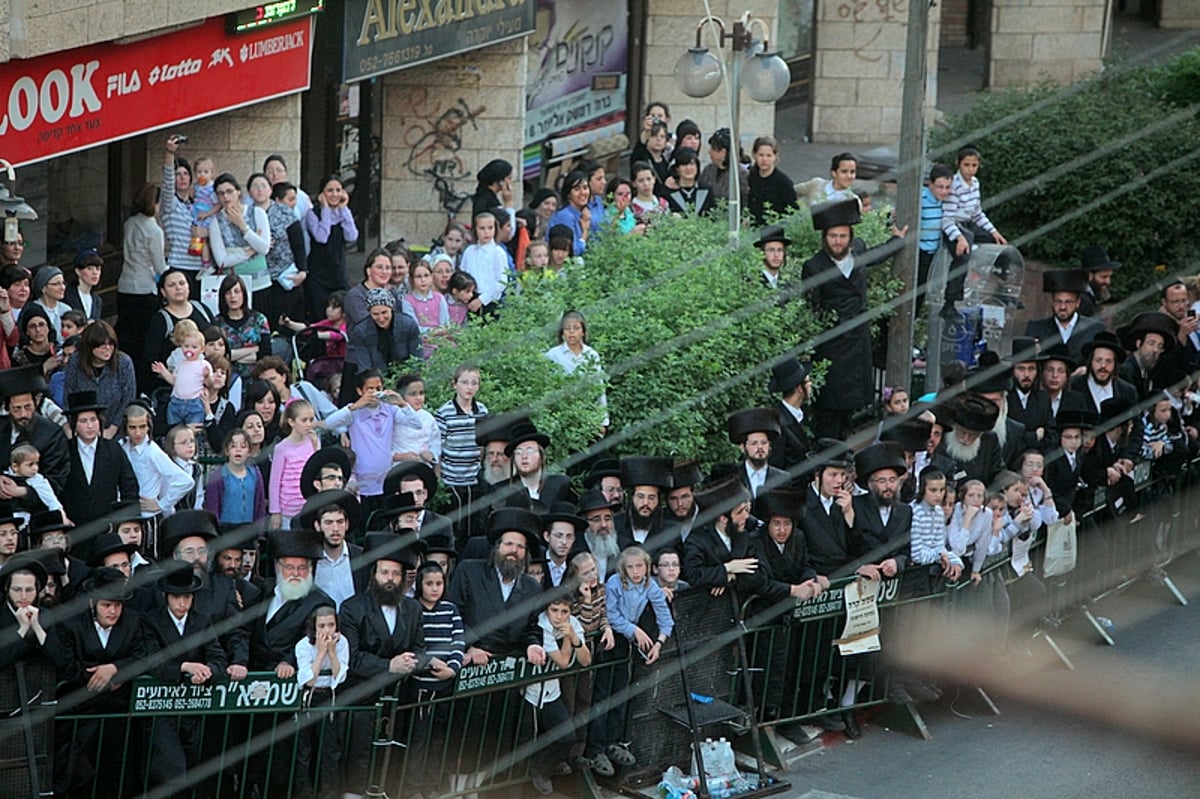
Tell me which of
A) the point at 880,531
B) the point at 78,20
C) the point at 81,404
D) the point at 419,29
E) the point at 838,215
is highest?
the point at 78,20

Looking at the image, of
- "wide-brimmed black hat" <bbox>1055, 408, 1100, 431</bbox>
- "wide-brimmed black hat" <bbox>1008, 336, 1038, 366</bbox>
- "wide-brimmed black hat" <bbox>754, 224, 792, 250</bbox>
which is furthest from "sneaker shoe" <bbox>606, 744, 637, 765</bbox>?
"wide-brimmed black hat" <bbox>754, 224, 792, 250</bbox>

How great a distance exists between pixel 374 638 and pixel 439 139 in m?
12.4

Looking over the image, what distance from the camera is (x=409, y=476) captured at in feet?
43.9

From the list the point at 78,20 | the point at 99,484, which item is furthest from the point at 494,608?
the point at 78,20

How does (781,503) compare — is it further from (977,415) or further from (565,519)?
(977,415)

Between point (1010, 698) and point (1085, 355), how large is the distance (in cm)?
329

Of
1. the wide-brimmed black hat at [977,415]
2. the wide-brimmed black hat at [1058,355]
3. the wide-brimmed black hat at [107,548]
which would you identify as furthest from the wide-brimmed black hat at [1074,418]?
the wide-brimmed black hat at [107,548]

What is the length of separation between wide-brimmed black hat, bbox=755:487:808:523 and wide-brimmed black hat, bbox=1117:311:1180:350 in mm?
5131

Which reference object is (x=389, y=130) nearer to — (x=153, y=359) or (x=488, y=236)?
(x=488, y=236)

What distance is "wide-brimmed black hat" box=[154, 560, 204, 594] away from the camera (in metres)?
11.7

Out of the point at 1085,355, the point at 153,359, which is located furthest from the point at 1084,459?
the point at 153,359

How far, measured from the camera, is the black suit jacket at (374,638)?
1201 cm

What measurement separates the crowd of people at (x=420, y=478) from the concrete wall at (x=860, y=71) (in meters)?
11.3

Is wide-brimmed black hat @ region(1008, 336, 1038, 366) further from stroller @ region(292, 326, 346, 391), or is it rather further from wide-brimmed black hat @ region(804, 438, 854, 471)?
stroller @ region(292, 326, 346, 391)
